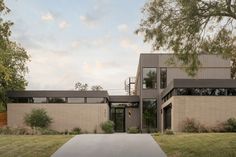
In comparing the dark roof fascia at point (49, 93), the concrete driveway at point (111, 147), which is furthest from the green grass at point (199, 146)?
the dark roof fascia at point (49, 93)

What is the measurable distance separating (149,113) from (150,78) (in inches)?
143

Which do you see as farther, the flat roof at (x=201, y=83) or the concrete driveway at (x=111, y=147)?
the flat roof at (x=201, y=83)

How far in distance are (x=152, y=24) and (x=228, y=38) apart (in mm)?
3716

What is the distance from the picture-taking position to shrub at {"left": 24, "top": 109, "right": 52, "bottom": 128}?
3897cm

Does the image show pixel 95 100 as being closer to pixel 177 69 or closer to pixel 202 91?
pixel 177 69

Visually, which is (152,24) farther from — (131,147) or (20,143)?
(20,143)

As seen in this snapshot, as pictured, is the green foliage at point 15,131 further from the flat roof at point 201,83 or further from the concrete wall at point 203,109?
the flat roof at point 201,83

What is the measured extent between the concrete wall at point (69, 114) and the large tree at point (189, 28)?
66.9 ft

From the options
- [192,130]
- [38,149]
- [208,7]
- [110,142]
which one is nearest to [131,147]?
[110,142]

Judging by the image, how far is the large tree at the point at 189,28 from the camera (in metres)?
19.1

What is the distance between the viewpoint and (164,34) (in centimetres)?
2019

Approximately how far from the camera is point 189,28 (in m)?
19.3

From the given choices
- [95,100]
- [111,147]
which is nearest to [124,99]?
[95,100]

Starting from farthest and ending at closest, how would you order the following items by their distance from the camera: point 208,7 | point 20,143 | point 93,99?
point 93,99 < point 20,143 < point 208,7
